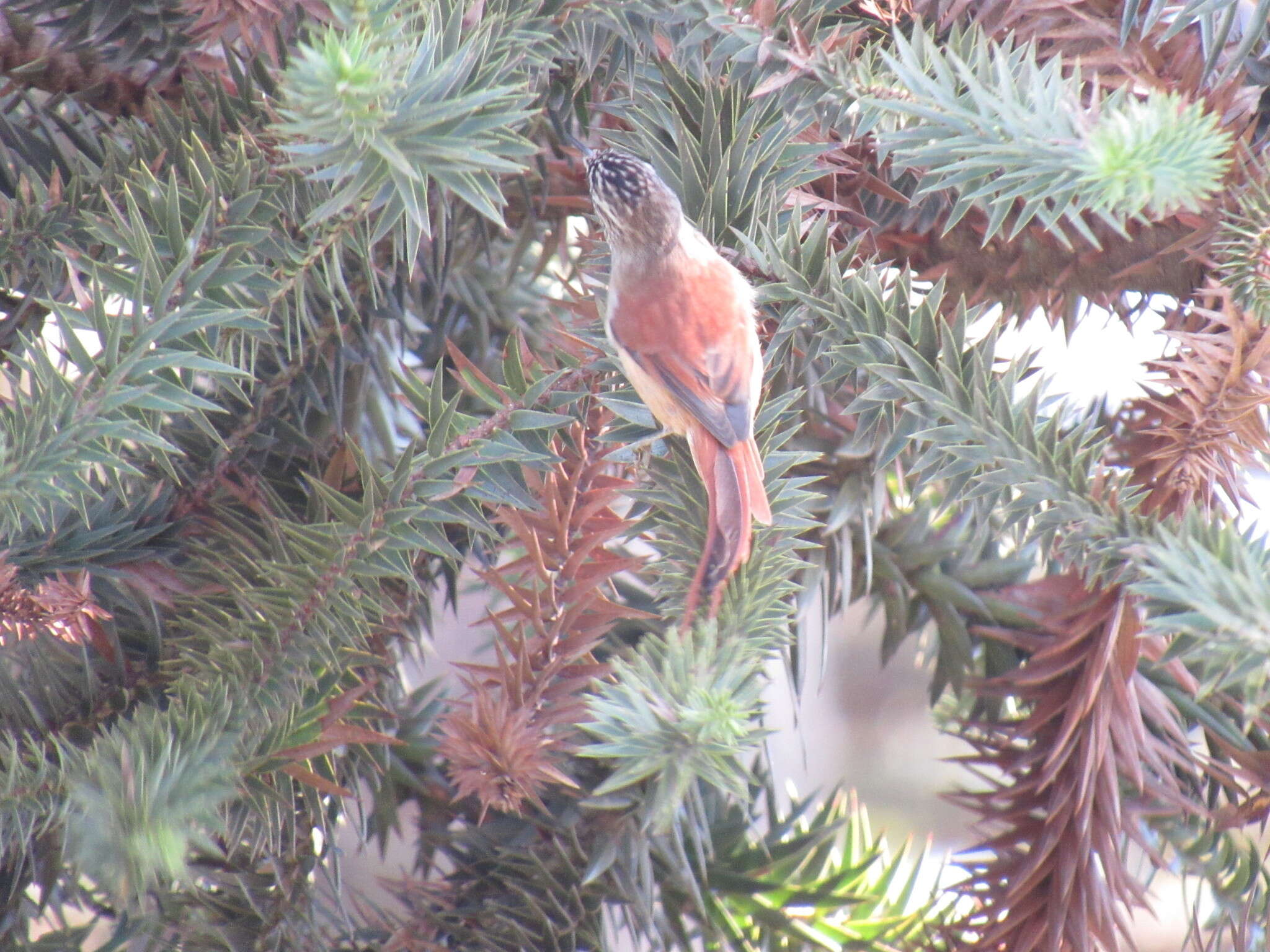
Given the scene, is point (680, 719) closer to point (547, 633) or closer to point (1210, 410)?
point (547, 633)

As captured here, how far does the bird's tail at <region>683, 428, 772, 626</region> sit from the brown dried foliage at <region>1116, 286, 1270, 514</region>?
0.17m

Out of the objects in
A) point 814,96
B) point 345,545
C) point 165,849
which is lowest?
point 165,849

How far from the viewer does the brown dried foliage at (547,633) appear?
0.42 metres

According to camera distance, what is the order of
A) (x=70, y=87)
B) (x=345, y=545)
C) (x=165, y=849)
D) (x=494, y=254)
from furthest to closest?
(x=494, y=254), (x=70, y=87), (x=345, y=545), (x=165, y=849)

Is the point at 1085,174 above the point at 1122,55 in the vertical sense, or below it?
below

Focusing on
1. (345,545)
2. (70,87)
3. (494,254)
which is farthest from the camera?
(494,254)

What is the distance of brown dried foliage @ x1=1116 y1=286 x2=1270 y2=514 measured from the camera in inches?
16.9

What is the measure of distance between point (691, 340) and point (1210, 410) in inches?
12.8

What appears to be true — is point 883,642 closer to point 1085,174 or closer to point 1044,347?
point 1044,347

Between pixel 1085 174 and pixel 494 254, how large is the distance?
43 cm

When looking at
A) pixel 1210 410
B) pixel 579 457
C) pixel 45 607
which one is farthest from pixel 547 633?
pixel 1210 410

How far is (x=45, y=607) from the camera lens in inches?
16.3

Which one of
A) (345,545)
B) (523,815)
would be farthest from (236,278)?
(523,815)

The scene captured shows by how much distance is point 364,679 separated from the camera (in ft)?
1.77
